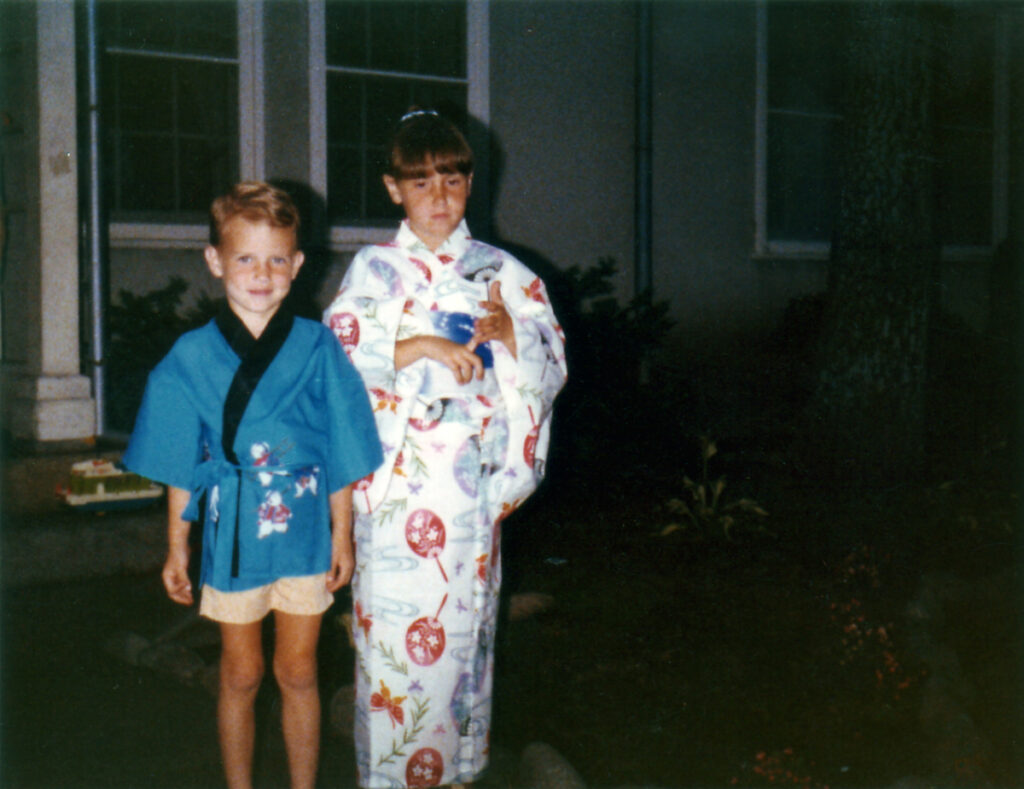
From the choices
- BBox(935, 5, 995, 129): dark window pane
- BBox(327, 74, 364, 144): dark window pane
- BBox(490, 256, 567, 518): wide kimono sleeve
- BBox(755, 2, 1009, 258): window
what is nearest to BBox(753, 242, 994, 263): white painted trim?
BBox(755, 2, 1009, 258): window

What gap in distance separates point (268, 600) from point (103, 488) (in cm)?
243

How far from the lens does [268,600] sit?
90.1 inches

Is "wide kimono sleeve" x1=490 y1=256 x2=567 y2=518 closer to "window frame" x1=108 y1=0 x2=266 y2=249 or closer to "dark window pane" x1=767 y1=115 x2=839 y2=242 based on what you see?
"window frame" x1=108 y1=0 x2=266 y2=249

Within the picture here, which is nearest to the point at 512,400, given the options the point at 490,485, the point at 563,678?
the point at 490,485

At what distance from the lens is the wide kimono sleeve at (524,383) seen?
8.28ft

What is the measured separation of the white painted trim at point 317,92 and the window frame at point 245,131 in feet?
0.91

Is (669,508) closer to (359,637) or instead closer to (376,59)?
(359,637)

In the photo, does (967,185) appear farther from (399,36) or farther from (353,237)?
(353,237)

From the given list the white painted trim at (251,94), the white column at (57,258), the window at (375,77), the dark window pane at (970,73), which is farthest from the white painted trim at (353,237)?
the dark window pane at (970,73)

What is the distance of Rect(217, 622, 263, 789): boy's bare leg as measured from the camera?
2.27 meters

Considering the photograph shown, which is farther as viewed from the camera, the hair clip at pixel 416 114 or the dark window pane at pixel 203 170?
the dark window pane at pixel 203 170

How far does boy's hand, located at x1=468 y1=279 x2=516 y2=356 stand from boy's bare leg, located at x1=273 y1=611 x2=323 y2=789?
0.79 metres

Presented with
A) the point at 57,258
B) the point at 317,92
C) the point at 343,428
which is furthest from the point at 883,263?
the point at 57,258

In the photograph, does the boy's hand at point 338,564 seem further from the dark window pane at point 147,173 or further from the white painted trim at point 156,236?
the dark window pane at point 147,173
